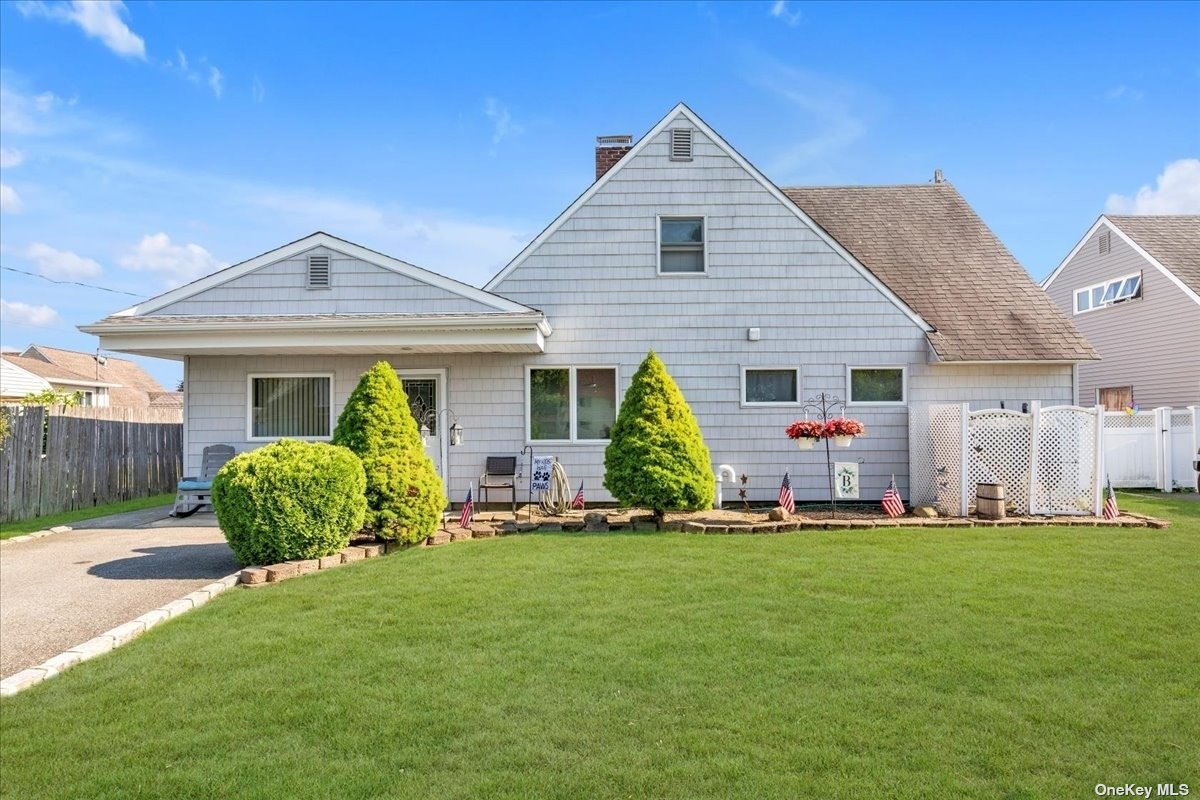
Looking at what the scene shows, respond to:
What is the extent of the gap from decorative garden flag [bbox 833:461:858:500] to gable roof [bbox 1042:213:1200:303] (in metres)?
12.3

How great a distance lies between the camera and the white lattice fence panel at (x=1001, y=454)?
10.4 m

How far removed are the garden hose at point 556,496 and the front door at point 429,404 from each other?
197 centimetres

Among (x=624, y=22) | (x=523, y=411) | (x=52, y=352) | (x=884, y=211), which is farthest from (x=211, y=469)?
(x=52, y=352)

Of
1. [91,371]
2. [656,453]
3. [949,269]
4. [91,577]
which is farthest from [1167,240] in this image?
[91,371]

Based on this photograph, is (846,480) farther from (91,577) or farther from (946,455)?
(91,577)

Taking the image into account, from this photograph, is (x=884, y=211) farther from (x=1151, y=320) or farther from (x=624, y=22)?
(x=1151, y=320)

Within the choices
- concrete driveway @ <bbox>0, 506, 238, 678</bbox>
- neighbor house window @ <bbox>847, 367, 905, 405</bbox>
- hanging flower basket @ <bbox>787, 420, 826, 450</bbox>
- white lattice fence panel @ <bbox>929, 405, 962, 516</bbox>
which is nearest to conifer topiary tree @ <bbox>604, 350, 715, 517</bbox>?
hanging flower basket @ <bbox>787, 420, 826, 450</bbox>

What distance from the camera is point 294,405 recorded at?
1191 cm

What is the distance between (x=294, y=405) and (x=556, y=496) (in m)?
4.81

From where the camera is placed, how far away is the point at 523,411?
1180cm

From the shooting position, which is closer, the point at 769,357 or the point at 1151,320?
the point at 769,357

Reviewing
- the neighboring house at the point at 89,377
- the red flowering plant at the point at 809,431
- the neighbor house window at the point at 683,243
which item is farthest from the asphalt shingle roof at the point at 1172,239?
the neighboring house at the point at 89,377

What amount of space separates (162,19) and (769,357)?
1249 cm

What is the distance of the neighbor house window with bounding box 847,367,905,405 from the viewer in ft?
39.3
